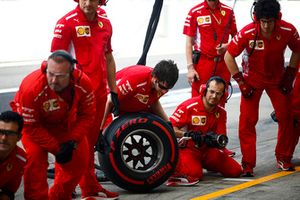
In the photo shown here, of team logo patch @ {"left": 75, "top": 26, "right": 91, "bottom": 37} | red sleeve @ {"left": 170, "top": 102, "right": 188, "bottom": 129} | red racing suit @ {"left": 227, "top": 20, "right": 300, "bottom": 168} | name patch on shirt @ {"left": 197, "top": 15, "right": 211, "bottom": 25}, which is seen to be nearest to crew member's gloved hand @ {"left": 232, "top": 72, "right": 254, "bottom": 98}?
red racing suit @ {"left": 227, "top": 20, "right": 300, "bottom": 168}

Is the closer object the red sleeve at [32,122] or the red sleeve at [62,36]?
the red sleeve at [32,122]

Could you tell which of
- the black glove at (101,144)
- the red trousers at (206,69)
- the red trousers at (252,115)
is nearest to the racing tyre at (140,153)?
the black glove at (101,144)

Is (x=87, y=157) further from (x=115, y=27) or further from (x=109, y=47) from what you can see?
(x=115, y=27)

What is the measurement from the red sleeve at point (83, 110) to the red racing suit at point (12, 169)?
0.53 m

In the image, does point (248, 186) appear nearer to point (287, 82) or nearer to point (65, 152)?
point (287, 82)

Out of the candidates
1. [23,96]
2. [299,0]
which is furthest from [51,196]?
[299,0]

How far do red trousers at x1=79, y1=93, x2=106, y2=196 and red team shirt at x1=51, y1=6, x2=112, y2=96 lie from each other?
13 cm

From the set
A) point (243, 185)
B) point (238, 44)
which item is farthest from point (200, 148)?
point (238, 44)

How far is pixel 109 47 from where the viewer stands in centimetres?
906

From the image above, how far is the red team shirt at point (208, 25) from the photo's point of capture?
36.2 ft

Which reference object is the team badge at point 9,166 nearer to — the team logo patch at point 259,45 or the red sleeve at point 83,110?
the red sleeve at point 83,110

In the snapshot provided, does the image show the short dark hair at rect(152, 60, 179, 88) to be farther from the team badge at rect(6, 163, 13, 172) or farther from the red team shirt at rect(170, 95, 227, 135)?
the team badge at rect(6, 163, 13, 172)

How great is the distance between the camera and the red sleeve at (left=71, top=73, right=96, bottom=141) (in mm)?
7707

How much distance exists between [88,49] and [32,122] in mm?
1479
